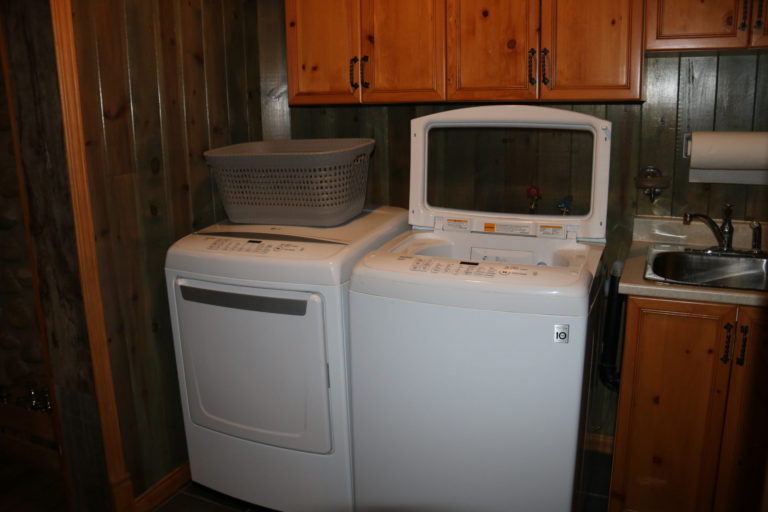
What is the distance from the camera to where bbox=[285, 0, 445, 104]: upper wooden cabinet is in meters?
2.03

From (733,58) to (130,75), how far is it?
1874 mm

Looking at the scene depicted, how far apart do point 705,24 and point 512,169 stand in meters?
0.77

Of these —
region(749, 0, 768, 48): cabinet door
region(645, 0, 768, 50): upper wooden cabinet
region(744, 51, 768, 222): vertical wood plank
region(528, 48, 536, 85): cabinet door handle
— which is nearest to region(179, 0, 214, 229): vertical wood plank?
region(528, 48, 536, 85): cabinet door handle

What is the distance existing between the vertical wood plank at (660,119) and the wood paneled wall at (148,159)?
4.91ft

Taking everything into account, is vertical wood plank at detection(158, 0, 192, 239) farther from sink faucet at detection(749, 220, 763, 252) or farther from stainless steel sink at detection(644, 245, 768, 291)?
sink faucet at detection(749, 220, 763, 252)

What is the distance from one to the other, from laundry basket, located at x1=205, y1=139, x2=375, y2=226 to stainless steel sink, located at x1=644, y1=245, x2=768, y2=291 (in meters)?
0.96

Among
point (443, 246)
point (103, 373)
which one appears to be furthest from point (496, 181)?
point (103, 373)

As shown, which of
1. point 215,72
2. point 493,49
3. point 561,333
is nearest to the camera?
point 561,333

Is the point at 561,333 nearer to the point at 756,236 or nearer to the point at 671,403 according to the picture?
the point at 671,403

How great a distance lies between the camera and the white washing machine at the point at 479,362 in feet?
5.04

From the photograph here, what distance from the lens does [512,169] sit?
229 centimetres

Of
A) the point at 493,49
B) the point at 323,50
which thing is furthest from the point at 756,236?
the point at 323,50

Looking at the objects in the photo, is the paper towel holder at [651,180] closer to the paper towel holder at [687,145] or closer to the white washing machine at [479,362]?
the paper towel holder at [687,145]

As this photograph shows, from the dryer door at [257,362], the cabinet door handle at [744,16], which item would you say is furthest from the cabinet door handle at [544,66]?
the dryer door at [257,362]
